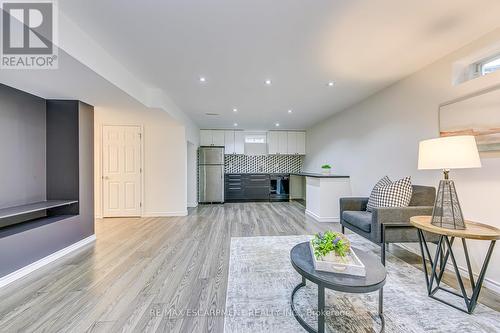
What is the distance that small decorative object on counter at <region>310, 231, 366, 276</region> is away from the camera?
1.43 meters

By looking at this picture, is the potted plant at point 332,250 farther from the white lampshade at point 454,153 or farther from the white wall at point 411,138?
the white wall at point 411,138

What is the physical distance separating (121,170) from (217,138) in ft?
10.00

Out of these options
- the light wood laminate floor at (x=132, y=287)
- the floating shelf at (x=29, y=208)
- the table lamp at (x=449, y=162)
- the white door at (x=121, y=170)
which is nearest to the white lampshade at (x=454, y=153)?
the table lamp at (x=449, y=162)

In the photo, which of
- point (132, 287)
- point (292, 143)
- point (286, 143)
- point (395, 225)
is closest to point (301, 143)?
point (292, 143)

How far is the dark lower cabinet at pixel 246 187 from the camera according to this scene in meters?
7.08

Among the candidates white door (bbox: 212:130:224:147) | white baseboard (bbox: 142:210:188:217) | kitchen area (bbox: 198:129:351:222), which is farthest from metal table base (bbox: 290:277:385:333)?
white door (bbox: 212:130:224:147)

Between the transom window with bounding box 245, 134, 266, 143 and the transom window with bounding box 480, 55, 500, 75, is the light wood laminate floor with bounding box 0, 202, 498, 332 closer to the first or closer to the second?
the transom window with bounding box 480, 55, 500, 75

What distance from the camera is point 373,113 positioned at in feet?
12.4

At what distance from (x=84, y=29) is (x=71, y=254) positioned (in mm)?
2780

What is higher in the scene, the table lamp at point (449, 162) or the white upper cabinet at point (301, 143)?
the white upper cabinet at point (301, 143)

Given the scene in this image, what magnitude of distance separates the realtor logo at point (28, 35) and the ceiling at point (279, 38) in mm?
175

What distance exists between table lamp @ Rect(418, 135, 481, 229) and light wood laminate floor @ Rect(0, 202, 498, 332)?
1.22 metres

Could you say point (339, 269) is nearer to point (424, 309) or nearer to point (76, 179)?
point (424, 309)

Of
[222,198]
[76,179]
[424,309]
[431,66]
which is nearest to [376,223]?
[424,309]
